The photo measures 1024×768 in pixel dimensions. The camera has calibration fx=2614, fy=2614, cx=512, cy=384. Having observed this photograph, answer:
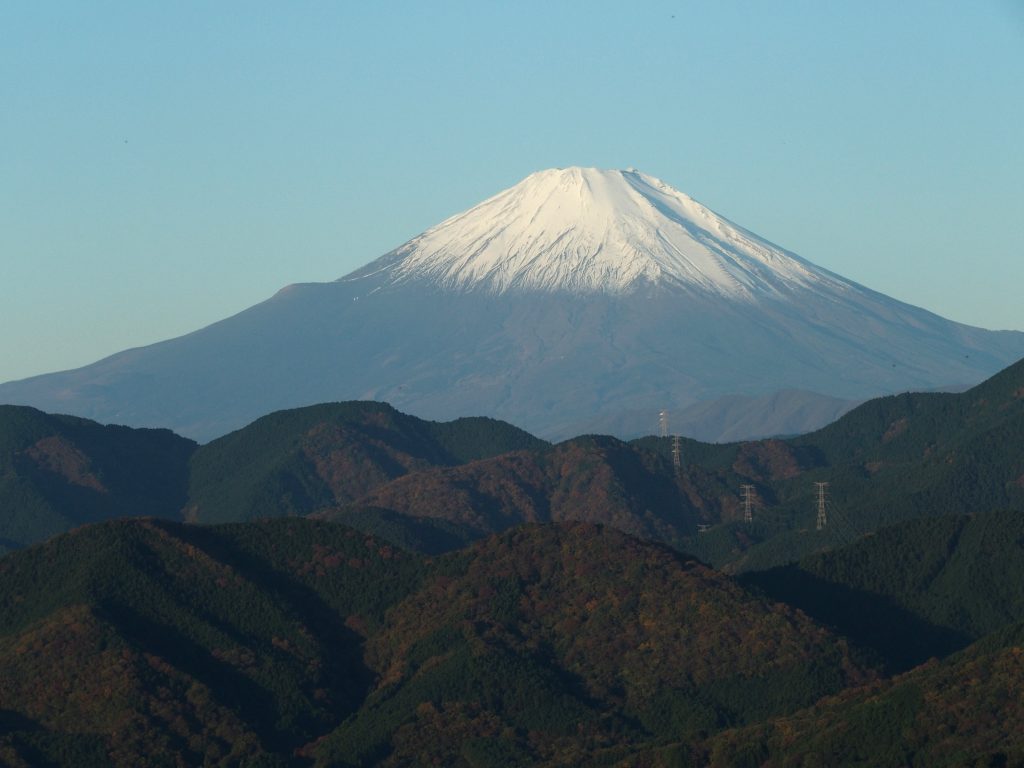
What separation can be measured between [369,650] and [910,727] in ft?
95.8

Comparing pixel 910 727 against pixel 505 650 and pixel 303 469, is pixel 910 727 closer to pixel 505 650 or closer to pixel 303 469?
pixel 505 650

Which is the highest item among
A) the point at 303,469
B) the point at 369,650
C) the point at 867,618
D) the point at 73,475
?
the point at 73,475

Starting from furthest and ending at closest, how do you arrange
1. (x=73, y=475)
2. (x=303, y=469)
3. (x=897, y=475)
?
(x=303, y=469) < (x=73, y=475) < (x=897, y=475)

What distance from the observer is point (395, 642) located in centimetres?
10912

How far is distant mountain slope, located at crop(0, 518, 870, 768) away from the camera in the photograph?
322 ft

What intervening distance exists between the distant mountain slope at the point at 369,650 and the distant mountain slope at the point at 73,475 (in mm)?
56203

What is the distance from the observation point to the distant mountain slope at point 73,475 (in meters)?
175

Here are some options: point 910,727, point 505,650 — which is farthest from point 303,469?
point 910,727

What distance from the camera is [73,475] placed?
183500 mm

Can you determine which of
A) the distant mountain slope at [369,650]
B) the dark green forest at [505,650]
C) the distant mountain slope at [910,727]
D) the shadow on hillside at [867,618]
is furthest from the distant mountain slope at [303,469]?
the distant mountain slope at [910,727]

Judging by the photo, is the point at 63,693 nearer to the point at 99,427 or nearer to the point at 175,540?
the point at 175,540

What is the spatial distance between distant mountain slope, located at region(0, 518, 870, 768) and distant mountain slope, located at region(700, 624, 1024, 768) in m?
5.12

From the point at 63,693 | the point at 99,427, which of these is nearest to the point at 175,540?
the point at 63,693

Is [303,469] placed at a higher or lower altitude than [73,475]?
lower
